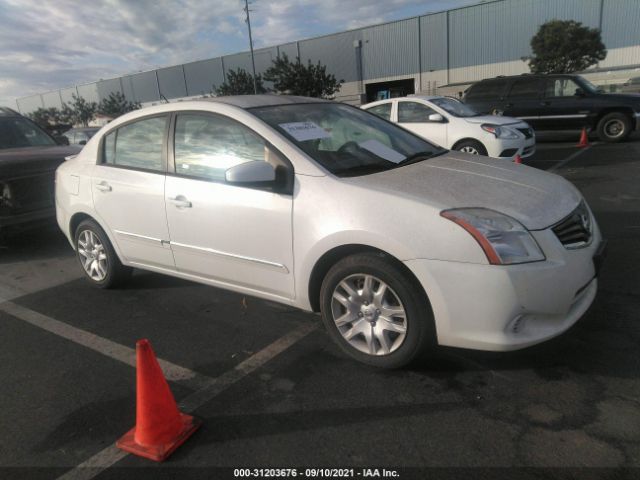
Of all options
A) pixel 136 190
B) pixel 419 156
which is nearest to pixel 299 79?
pixel 136 190

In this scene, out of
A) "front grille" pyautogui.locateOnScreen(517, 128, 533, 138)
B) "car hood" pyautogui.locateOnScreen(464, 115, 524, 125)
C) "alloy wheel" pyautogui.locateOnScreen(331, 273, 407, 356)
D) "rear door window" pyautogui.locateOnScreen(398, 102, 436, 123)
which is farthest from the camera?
"front grille" pyautogui.locateOnScreen(517, 128, 533, 138)

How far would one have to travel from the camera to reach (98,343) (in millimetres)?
3492

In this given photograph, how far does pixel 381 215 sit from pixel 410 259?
0.29 metres

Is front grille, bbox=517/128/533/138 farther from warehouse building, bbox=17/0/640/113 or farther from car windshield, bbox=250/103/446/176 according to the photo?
warehouse building, bbox=17/0/640/113

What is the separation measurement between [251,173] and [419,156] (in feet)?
4.62

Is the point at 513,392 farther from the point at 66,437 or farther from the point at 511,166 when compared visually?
the point at 66,437

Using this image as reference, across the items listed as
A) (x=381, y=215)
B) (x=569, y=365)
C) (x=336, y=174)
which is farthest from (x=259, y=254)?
(x=569, y=365)

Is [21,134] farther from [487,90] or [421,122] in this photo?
[487,90]

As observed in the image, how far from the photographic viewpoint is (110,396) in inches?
110

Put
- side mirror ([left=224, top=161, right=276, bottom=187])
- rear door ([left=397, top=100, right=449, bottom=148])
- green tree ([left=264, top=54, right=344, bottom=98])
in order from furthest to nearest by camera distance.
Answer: green tree ([left=264, top=54, right=344, bottom=98]), rear door ([left=397, top=100, right=449, bottom=148]), side mirror ([left=224, top=161, right=276, bottom=187])

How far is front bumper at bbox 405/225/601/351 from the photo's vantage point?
2424 millimetres

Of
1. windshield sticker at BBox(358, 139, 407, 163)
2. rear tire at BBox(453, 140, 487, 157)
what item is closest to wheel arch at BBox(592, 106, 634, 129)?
rear tire at BBox(453, 140, 487, 157)

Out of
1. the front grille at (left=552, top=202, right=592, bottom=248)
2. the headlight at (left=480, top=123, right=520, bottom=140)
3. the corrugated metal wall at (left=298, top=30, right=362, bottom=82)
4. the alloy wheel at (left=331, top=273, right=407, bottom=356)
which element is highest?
the corrugated metal wall at (left=298, top=30, right=362, bottom=82)

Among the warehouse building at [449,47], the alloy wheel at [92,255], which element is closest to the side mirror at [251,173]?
the alloy wheel at [92,255]
